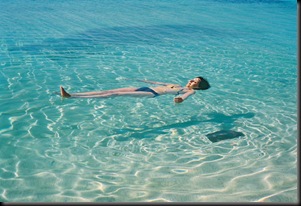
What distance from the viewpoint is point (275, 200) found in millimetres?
3914

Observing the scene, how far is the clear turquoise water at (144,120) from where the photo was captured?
4250 mm

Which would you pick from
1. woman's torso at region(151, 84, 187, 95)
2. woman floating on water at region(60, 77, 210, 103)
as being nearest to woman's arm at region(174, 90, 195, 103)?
woman floating on water at region(60, 77, 210, 103)

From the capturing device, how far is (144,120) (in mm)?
6277

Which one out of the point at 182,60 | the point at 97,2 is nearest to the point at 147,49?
the point at 182,60

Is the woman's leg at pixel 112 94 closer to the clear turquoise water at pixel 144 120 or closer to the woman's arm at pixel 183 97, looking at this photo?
the clear turquoise water at pixel 144 120

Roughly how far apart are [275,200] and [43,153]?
287 cm

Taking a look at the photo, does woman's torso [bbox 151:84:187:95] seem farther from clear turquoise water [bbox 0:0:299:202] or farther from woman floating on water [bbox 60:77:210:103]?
clear turquoise water [bbox 0:0:299:202]

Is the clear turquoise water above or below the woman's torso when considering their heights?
below

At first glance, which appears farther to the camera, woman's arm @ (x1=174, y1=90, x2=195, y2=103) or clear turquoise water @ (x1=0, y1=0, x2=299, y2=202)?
woman's arm @ (x1=174, y1=90, x2=195, y2=103)

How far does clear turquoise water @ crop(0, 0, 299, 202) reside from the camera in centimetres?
425

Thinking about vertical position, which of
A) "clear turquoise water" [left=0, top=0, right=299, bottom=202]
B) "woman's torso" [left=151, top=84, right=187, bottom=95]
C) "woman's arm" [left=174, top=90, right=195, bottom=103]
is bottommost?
"clear turquoise water" [left=0, top=0, right=299, bottom=202]

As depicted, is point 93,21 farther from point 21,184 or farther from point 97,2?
point 21,184

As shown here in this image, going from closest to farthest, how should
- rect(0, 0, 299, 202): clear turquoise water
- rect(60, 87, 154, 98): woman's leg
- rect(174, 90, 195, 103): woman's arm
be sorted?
1. rect(0, 0, 299, 202): clear turquoise water
2. rect(174, 90, 195, 103): woman's arm
3. rect(60, 87, 154, 98): woman's leg

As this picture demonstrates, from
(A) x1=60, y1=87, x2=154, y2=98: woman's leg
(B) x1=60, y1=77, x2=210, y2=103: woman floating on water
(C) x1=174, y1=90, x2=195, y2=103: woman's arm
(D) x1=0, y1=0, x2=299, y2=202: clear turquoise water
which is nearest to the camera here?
(D) x1=0, y1=0, x2=299, y2=202: clear turquoise water
